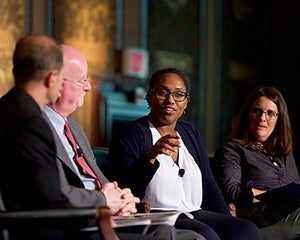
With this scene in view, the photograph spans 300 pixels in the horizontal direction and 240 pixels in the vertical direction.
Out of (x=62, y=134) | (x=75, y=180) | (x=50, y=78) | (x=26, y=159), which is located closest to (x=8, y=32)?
(x=62, y=134)

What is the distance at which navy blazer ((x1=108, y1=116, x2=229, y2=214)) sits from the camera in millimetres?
3256

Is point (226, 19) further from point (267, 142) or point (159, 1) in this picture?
point (267, 142)

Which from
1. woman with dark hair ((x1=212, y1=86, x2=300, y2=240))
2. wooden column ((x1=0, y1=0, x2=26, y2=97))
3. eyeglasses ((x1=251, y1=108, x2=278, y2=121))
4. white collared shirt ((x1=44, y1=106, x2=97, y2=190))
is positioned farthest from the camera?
wooden column ((x1=0, y1=0, x2=26, y2=97))

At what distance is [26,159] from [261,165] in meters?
2.03

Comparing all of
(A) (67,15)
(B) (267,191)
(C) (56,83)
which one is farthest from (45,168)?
(A) (67,15)

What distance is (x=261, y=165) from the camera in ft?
13.2

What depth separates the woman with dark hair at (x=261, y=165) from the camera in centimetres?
382

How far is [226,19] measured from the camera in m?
7.82

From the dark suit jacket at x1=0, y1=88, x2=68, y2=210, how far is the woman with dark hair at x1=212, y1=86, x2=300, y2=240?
66.8 inches

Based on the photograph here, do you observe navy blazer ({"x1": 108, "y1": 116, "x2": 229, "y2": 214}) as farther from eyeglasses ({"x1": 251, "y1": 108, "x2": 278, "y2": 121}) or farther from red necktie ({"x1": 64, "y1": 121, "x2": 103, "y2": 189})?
eyeglasses ({"x1": 251, "y1": 108, "x2": 278, "y2": 121})

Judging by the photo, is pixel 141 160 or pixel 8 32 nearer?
pixel 141 160

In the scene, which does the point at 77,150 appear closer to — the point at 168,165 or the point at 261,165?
the point at 168,165

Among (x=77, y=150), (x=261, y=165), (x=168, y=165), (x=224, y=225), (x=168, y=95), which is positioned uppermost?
(x=168, y=95)

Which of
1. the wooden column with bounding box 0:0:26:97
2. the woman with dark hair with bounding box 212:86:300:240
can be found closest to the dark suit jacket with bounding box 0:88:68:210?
the woman with dark hair with bounding box 212:86:300:240
